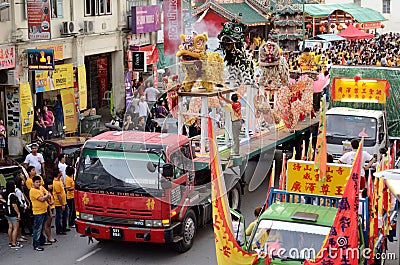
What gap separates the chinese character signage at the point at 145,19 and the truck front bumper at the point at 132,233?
15201 millimetres

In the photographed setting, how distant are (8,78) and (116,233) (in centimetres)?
947

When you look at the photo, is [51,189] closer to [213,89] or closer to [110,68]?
[213,89]

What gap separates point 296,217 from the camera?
10.2 metres

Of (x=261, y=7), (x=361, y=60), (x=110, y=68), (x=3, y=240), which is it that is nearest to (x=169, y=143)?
(x=3, y=240)

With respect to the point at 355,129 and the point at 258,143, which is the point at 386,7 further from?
the point at 258,143

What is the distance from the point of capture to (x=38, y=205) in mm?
12734

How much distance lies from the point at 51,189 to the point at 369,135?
7907 millimetres

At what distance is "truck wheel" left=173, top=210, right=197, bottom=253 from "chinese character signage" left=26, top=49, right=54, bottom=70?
357 inches

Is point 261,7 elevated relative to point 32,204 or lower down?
elevated

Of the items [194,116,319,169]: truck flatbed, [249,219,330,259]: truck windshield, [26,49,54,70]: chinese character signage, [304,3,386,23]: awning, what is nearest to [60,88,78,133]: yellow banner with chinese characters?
[26,49,54,70]: chinese character signage

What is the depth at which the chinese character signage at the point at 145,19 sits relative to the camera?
87.2 ft

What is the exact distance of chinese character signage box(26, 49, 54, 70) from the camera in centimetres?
2047

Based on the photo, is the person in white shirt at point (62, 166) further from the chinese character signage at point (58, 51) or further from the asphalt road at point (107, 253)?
the chinese character signage at point (58, 51)

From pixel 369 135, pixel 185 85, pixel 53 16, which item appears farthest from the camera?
pixel 53 16
